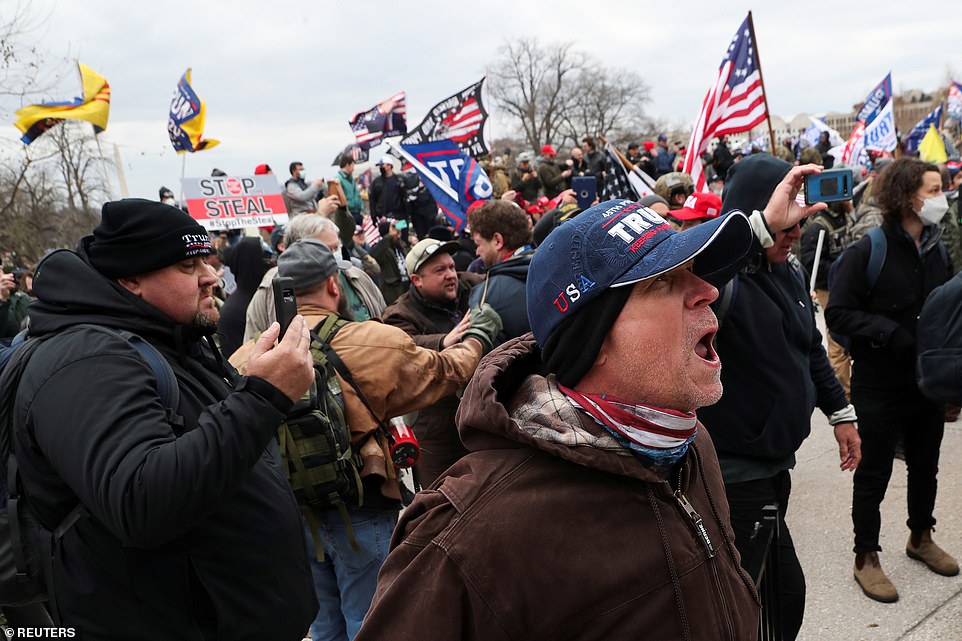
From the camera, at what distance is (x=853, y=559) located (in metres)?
4.32

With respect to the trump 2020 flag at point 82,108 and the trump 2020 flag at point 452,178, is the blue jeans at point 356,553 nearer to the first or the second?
the trump 2020 flag at point 452,178

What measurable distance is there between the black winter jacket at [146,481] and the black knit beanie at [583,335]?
815 mm

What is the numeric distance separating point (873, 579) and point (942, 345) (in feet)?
4.49

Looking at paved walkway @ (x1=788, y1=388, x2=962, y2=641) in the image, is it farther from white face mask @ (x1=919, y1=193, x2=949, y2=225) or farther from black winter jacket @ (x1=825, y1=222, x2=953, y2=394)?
white face mask @ (x1=919, y1=193, x2=949, y2=225)

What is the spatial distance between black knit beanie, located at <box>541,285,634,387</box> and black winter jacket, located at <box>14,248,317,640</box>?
0.82m

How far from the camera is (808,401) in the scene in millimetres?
2977

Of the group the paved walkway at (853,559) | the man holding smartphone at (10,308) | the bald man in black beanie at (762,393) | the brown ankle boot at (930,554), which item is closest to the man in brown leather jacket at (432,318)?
the bald man in black beanie at (762,393)

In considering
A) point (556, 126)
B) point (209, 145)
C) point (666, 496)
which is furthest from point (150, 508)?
point (556, 126)

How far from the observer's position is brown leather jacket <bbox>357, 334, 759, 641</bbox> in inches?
52.5

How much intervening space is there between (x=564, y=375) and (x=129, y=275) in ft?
4.54

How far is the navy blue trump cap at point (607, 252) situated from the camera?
57.9 inches

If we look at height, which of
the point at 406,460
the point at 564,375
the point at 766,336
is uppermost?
the point at 564,375

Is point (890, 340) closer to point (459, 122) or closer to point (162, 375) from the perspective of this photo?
point (162, 375)

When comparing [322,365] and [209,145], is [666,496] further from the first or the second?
[209,145]
